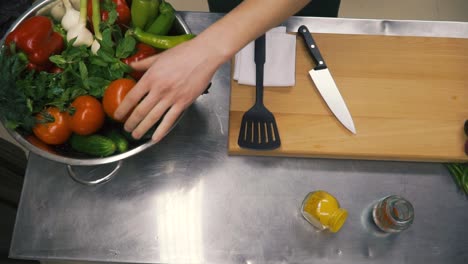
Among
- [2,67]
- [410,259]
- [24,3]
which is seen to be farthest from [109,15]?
[24,3]

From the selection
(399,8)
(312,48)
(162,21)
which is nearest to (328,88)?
(312,48)

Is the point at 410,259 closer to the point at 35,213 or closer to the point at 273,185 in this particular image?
the point at 273,185

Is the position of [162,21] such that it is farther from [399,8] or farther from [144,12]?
[399,8]

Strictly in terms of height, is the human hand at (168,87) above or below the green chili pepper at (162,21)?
below

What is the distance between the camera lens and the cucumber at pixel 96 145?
1.99 feet

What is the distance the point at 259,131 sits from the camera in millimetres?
745

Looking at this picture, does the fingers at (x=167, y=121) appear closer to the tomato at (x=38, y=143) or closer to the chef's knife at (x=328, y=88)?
the tomato at (x=38, y=143)

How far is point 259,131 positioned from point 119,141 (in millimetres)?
272

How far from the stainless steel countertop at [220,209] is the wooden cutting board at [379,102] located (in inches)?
1.7

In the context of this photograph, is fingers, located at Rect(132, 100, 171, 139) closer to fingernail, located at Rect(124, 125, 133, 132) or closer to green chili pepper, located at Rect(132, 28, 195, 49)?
fingernail, located at Rect(124, 125, 133, 132)

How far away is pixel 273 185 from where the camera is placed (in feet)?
2.50

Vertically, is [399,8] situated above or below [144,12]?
above

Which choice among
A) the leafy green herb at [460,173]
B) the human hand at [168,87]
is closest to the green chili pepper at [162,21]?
the human hand at [168,87]

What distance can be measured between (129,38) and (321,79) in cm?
39
